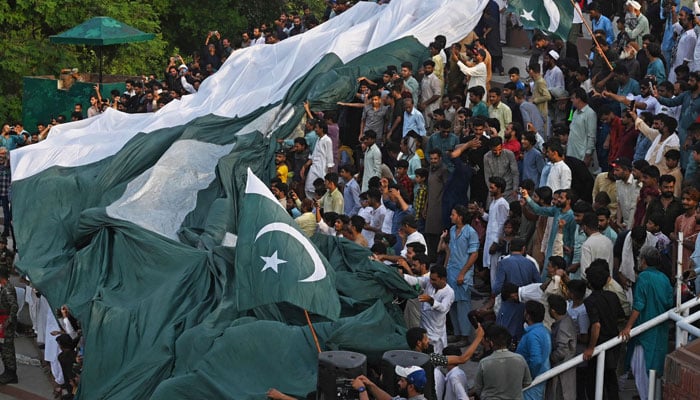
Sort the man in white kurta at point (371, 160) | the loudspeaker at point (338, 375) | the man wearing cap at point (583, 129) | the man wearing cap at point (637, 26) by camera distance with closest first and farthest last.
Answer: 1. the loudspeaker at point (338, 375)
2. the man wearing cap at point (583, 129)
3. the man in white kurta at point (371, 160)
4. the man wearing cap at point (637, 26)

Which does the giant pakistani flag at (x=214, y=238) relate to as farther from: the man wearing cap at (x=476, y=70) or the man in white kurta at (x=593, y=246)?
the man in white kurta at (x=593, y=246)

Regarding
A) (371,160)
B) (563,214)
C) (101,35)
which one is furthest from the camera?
(101,35)

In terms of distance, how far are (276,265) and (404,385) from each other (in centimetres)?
240

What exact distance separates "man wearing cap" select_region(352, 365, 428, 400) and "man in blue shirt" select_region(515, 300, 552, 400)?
127cm

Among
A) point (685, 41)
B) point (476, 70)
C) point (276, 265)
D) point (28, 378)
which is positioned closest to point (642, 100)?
point (685, 41)

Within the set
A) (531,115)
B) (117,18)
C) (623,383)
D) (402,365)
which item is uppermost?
(402,365)

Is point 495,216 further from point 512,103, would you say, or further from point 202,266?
point 202,266

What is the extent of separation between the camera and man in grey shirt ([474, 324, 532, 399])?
10398mm

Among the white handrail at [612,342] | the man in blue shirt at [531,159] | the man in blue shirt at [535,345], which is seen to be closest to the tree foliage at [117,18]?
the man in blue shirt at [531,159]

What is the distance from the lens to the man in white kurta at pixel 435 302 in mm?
12227

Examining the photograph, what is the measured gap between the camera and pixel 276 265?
11.8m

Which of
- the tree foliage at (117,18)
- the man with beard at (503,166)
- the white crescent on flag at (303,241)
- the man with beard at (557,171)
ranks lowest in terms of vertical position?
the tree foliage at (117,18)

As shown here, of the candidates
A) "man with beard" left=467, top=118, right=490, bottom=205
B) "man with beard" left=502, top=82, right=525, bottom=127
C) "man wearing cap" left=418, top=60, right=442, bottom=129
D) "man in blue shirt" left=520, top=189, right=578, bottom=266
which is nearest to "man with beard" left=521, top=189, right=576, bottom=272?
"man in blue shirt" left=520, top=189, right=578, bottom=266

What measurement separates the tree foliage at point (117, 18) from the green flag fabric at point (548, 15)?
1619 cm
